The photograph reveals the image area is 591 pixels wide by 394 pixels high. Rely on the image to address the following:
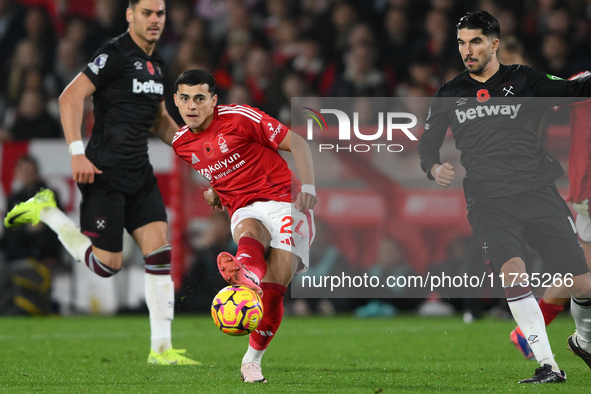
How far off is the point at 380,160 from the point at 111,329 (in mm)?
3623

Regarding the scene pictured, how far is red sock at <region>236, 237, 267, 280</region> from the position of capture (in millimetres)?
5086

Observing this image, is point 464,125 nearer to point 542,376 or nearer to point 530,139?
point 530,139

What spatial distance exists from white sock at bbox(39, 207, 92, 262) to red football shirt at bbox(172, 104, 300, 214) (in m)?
1.64

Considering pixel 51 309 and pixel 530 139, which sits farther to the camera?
pixel 51 309

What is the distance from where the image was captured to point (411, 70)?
1198cm

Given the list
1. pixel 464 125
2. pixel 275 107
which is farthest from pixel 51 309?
pixel 464 125

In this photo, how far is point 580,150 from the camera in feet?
22.0

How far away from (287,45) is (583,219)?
6.56 meters

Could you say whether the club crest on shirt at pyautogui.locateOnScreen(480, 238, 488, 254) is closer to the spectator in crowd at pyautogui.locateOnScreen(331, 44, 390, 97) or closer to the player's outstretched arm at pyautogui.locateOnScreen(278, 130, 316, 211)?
the player's outstretched arm at pyautogui.locateOnScreen(278, 130, 316, 211)

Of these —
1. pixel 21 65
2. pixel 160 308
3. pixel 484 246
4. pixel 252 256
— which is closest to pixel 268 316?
pixel 252 256

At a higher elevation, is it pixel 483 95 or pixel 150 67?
pixel 150 67

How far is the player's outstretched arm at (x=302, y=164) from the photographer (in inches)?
206

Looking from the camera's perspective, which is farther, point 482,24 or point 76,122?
point 76,122

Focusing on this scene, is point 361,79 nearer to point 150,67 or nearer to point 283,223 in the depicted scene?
point 150,67
